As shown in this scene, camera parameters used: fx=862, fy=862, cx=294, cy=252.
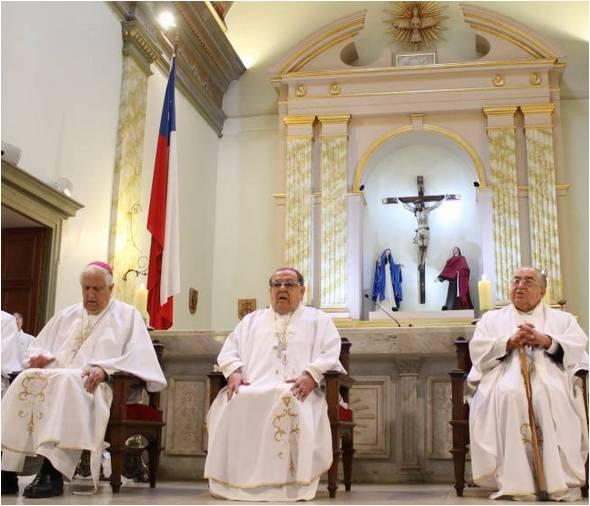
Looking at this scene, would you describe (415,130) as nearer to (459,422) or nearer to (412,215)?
(412,215)

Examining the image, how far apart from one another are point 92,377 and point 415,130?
8.46 meters

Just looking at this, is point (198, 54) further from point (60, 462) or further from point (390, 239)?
point (60, 462)

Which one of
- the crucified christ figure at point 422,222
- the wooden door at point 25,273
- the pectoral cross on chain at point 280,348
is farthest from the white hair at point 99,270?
the crucified christ figure at point 422,222

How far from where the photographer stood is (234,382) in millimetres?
5121

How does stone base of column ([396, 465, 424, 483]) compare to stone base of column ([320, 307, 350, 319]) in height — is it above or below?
below

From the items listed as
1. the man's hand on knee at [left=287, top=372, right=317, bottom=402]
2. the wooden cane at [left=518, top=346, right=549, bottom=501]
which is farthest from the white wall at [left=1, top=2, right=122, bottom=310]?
the wooden cane at [left=518, top=346, right=549, bottom=501]

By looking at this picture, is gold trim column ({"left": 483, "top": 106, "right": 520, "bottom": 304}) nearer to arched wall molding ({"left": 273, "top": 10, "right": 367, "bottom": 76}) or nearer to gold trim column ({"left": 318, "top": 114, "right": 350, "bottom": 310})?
gold trim column ({"left": 318, "top": 114, "right": 350, "bottom": 310})

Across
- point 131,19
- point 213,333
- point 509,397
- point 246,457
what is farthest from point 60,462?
point 131,19

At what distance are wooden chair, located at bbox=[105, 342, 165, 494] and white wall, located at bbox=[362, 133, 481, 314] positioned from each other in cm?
731

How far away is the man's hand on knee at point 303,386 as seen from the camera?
194 inches

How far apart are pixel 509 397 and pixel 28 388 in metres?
2.73

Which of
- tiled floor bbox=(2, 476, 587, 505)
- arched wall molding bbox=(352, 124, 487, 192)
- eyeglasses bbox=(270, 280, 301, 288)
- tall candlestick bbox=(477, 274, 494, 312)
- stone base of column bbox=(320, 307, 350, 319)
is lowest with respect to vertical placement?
tiled floor bbox=(2, 476, 587, 505)

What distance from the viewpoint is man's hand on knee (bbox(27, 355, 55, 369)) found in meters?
5.22

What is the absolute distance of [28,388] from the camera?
4844 mm
